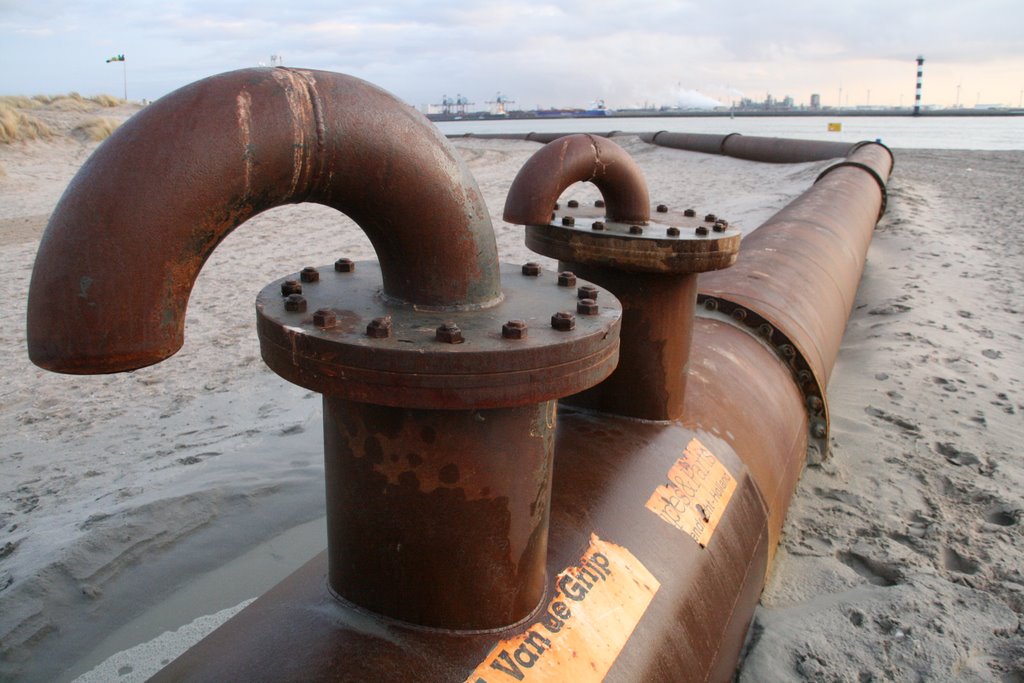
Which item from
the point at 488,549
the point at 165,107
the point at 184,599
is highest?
the point at 165,107

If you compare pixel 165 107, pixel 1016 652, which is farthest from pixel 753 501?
pixel 165 107

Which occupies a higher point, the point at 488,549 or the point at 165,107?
the point at 165,107

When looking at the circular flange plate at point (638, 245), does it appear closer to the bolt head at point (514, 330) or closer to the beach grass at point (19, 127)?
the bolt head at point (514, 330)

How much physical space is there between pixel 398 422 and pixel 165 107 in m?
0.57

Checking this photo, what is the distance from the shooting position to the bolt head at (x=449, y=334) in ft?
3.87

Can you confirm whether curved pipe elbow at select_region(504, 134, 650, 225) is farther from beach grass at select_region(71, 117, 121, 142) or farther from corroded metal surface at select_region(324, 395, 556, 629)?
beach grass at select_region(71, 117, 121, 142)

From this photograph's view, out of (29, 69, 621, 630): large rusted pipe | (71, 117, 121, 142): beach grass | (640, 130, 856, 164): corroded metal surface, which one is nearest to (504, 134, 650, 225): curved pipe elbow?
(29, 69, 621, 630): large rusted pipe

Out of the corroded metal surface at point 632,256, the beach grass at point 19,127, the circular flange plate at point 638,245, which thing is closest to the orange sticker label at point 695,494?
the corroded metal surface at point 632,256

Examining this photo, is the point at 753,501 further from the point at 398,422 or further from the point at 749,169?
the point at 749,169

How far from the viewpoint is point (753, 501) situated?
229cm

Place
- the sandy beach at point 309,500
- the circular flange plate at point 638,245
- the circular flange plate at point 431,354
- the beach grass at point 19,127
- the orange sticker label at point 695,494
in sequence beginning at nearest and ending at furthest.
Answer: the circular flange plate at point 431,354
the orange sticker label at point 695,494
the circular flange plate at point 638,245
the sandy beach at point 309,500
the beach grass at point 19,127

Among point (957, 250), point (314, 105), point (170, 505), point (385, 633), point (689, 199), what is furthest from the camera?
point (689, 199)

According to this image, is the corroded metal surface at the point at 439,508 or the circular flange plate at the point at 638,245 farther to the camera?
the circular flange plate at the point at 638,245

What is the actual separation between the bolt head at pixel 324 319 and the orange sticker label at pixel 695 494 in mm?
993
